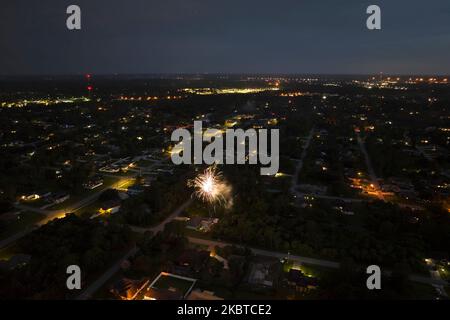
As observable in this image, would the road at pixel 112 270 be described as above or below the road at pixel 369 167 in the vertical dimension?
below

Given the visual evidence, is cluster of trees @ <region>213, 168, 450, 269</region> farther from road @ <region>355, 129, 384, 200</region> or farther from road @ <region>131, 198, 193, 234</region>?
road @ <region>355, 129, 384, 200</region>

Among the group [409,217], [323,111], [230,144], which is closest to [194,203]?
[409,217]

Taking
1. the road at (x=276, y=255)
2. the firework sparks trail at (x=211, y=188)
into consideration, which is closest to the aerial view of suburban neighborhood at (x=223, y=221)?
the road at (x=276, y=255)

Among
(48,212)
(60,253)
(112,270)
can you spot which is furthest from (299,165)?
(60,253)

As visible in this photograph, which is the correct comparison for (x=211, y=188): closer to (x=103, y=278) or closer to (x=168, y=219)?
(x=168, y=219)

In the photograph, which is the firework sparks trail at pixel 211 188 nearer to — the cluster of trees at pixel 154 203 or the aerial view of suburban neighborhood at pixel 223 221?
the aerial view of suburban neighborhood at pixel 223 221

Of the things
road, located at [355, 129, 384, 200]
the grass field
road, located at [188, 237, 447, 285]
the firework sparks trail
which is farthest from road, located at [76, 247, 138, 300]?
road, located at [355, 129, 384, 200]
